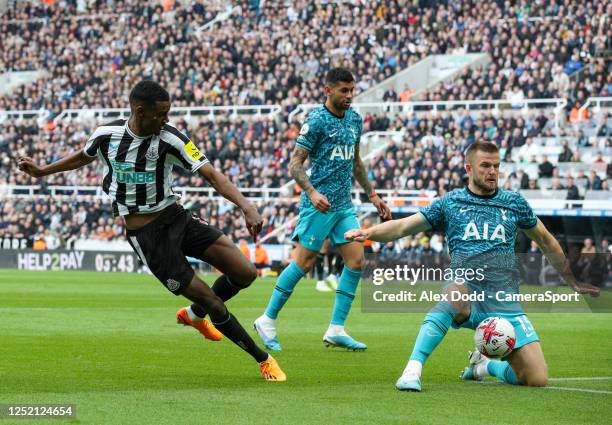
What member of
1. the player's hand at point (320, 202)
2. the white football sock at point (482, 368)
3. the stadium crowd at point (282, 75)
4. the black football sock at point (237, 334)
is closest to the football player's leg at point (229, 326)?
the black football sock at point (237, 334)

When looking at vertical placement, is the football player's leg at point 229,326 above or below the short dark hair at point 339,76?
below

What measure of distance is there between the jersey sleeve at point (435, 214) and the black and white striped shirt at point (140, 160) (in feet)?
5.65

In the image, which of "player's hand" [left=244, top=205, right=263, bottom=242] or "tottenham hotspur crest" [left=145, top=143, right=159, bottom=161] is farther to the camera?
"tottenham hotspur crest" [left=145, top=143, right=159, bottom=161]

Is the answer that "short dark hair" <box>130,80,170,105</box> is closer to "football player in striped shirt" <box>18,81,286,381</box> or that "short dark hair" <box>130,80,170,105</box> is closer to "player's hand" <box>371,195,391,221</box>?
"football player in striped shirt" <box>18,81,286,381</box>

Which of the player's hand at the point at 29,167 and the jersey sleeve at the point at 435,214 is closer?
the jersey sleeve at the point at 435,214

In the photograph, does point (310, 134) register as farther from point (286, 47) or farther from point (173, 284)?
point (286, 47)

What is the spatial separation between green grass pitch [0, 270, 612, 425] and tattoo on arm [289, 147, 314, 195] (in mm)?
1580

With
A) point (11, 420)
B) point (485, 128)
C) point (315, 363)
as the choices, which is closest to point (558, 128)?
point (485, 128)

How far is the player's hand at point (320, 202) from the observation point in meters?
10.1

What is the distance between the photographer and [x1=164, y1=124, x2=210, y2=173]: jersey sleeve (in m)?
8.54

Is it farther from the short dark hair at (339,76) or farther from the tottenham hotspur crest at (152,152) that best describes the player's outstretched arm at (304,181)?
the tottenham hotspur crest at (152,152)

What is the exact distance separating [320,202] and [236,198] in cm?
212

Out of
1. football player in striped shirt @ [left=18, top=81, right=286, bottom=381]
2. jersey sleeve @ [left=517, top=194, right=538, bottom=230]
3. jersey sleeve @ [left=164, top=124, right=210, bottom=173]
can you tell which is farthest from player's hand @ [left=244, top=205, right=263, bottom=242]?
jersey sleeve @ [left=517, top=194, right=538, bottom=230]

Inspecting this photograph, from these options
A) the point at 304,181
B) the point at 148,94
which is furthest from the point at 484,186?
the point at 304,181
